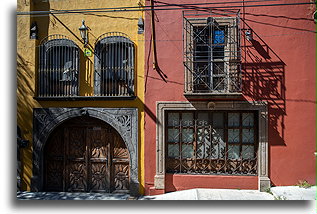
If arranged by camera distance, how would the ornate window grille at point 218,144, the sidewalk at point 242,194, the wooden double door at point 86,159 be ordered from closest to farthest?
1. the sidewalk at point 242,194
2. the ornate window grille at point 218,144
3. the wooden double door at point 86,159

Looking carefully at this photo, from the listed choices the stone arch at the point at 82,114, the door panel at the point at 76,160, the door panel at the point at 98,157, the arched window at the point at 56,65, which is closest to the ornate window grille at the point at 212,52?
the stone arch at the point at 82,114

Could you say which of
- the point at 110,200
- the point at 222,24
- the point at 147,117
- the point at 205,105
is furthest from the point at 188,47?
the point at 110,200

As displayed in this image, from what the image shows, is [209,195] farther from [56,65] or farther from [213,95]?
[56,65]

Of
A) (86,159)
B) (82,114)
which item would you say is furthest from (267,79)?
(86,159)

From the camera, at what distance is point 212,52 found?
5.91 metres

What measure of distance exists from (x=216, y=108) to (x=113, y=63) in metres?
2.72

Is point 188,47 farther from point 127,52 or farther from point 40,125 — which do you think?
point 40,125

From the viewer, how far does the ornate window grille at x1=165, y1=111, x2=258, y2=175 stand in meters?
5.96

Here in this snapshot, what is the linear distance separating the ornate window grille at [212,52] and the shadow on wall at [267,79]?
23 centimetres

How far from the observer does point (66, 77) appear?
20.4ft

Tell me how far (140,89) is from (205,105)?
160 centimetres

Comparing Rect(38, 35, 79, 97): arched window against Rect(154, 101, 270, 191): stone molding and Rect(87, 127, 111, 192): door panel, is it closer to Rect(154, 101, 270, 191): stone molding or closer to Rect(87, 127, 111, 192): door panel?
Rect(87, 127, 111, 192): door panel

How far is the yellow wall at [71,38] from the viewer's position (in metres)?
6.08

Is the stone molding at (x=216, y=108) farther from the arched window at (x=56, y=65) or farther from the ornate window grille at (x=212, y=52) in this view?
the arched window at (x=56, y=65)
